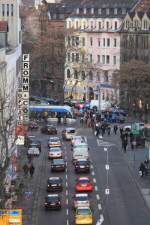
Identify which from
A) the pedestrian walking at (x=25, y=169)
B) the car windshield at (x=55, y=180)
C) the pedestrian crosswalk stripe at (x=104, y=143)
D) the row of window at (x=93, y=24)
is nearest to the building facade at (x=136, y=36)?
the row of window at (x=93, y=24)

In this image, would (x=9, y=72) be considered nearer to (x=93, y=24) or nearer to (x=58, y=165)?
(x=58, y=165)

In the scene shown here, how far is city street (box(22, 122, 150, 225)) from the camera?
71.1 m

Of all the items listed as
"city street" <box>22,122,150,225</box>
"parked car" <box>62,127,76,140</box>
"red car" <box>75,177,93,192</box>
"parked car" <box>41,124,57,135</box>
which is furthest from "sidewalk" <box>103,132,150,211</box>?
"parked car" <box>41,124,57,135</box>

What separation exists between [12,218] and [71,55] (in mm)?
123738

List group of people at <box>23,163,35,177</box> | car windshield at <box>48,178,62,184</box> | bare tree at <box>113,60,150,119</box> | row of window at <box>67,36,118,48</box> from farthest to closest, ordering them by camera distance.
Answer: row of window at <box>67,36,118,48</box>, bare tree at <box>113,60,150,119</box>, group of people at <box>23,163,35,177</box>, car windshield at <box>48,178,62,184</box>

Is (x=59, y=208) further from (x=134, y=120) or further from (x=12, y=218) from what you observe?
(x=134, y=120)

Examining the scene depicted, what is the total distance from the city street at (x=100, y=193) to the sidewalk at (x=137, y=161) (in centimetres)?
37

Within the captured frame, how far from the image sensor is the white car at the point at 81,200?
2800 inches

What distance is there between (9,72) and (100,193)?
57.7 feet

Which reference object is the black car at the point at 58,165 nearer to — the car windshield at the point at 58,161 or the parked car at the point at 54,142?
the car windshield at the point at 58,161

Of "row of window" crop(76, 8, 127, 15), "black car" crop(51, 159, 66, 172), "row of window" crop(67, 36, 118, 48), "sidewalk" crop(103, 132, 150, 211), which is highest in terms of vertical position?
"row of window" crop(76, 8, 127, 15)

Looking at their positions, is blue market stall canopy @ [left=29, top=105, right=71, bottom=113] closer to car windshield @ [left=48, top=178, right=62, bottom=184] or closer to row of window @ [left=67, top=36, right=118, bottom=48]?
row of window @ [left=67, top=36, right=118, bottom=48]

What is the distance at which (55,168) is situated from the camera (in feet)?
300

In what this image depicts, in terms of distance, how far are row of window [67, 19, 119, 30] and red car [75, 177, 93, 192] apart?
94.1 m
